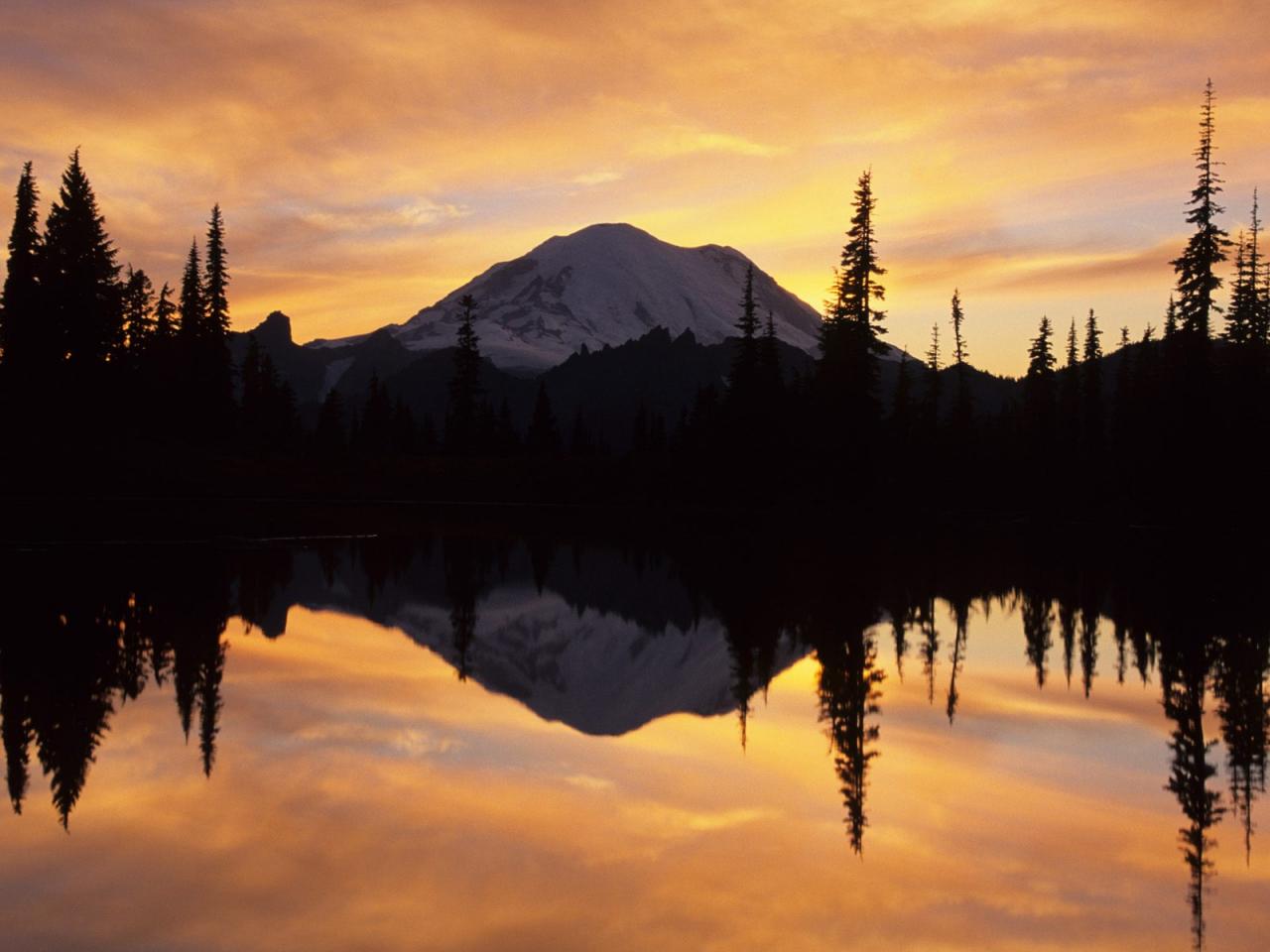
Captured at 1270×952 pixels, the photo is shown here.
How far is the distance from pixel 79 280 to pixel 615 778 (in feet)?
228

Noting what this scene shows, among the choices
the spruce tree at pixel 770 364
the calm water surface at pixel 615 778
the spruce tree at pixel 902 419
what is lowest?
the calm water surface at pixel 615 778

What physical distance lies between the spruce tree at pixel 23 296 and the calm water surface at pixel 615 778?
52.8 m

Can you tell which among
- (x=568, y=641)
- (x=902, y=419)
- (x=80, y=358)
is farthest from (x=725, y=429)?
(x=568, y=641)

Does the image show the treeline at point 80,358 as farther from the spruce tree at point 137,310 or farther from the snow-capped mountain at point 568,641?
the snow-capped mountain at point 568,641

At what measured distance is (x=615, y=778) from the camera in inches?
392

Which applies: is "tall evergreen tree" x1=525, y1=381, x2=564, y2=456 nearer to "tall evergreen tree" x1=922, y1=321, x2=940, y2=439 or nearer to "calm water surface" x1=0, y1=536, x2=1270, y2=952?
"tall evergreen tree" x1=922, y1=321, x2=940, y2=439

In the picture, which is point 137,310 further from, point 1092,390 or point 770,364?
point 1092,390

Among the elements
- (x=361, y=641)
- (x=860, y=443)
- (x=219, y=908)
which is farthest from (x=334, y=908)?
(x=860, y=443)

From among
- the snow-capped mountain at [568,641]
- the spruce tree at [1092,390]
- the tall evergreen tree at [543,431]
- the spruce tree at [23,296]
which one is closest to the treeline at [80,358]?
the spruce tree at [23,296]

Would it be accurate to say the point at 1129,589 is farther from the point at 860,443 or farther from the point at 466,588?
the point at 860,443

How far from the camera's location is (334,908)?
662 cm

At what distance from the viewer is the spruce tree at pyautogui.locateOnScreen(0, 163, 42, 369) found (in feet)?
221

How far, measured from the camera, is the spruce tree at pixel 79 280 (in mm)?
69000

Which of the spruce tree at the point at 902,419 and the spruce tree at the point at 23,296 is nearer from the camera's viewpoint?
the spruce tree at the point at 23,296
